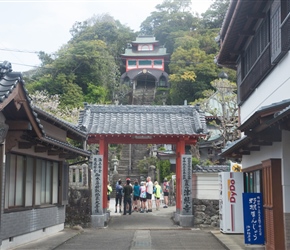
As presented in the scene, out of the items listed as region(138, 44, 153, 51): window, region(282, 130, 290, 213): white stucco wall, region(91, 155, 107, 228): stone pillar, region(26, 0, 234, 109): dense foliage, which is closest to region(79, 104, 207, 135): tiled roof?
region(91, 155, 107, 228): stone pillar

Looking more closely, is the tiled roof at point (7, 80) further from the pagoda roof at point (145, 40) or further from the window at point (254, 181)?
the pagoda roof at point (145, 40)

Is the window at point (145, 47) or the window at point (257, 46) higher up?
the window at point (145, 47)

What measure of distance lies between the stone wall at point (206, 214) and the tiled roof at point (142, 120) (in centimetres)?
324

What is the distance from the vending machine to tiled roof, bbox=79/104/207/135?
5313 mm

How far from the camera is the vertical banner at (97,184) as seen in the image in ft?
69.6

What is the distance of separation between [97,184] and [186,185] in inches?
159

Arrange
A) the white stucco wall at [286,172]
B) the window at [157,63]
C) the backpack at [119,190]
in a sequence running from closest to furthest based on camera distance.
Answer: the white stucco wall at [286,172], the backpack at [119,190], the window at [157,63]

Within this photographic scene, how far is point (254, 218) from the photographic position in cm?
1096

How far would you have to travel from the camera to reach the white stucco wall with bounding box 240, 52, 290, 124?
1053 cm

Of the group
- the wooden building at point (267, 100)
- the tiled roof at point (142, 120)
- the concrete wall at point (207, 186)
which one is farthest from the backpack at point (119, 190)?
the wooden building at point (267, 100)

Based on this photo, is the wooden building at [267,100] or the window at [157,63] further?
the window at [157,63]

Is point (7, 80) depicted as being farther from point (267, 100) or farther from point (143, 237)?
point (143, 237)

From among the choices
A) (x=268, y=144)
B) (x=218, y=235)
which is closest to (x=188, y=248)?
(x=218, y=235)

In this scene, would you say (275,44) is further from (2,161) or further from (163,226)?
(163,226)
